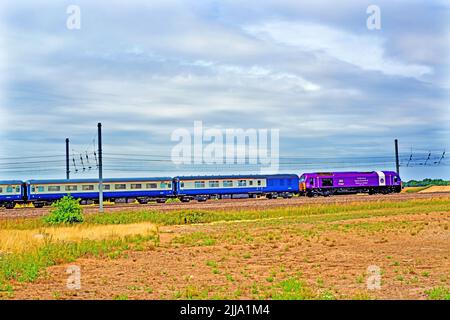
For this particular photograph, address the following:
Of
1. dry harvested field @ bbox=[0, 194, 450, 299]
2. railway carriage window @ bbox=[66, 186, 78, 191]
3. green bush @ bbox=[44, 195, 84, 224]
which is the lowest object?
dry harvested field @ bbox=[0, 194, 450, 299]

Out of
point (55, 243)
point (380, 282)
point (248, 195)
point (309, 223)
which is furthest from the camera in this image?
Result: point (248, 195)

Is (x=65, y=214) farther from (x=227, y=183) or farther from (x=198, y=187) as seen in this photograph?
(x=227, y=183)

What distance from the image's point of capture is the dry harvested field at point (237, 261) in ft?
46.5

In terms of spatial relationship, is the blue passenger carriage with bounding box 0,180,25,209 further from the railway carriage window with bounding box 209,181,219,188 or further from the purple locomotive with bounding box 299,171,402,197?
the purple locomotive with bounding box 299,171,402,197

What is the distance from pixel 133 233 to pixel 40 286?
47.4 feet

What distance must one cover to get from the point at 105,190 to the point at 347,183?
32.9 meters

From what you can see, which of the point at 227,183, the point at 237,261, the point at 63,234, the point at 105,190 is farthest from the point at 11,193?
the point at 237,261

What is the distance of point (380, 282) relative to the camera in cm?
1492

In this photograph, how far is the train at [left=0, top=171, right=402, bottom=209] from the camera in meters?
63.0

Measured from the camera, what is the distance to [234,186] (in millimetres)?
71375

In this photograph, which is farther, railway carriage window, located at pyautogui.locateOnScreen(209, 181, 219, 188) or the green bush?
railway carriage window, located at pyautogui.locateOnScreen(209, 181, 219, 188)

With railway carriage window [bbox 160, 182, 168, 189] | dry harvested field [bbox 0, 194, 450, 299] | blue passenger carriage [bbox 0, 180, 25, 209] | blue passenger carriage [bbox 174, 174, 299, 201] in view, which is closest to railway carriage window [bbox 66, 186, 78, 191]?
blue passenger carriage [bbox 0, 180, 25, 209]
